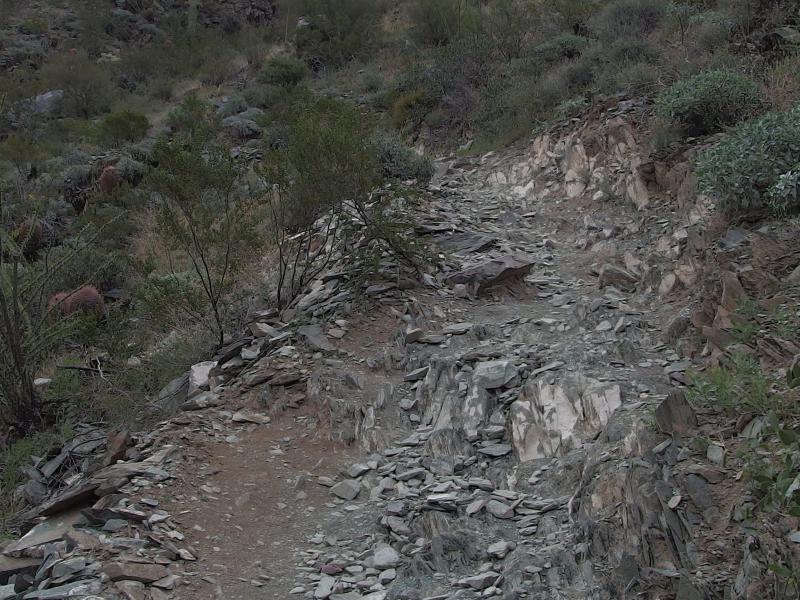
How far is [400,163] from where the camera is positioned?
31.2ft

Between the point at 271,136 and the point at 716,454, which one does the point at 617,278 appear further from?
the point at 271,136

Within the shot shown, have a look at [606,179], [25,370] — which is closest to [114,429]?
[25,370]

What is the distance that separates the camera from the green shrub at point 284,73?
19.9 m

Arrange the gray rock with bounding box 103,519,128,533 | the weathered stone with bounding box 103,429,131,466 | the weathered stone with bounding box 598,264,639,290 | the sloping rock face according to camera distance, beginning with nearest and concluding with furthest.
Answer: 1. the gray rock with bounding box 103,519,128,533
2. the sloping rock face
3. the weathered stone with bounding box 103,429,131,466
4. the weathered stone with bounding box 598,264,639,290

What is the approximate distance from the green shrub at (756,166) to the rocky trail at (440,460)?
0.69 meters

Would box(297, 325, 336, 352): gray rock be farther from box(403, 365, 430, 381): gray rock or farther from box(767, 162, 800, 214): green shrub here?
box(767, 162, 800, 214): green shrub

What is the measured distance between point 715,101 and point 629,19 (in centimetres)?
514

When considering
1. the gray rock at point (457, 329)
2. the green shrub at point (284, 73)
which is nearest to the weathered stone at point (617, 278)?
the gray rock at point (457, 329)

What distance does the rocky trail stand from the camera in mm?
3104

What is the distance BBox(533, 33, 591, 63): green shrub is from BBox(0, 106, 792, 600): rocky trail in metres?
5.52

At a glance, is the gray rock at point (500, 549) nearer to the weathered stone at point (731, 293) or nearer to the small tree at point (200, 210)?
the weathered stone at point (731, 293)

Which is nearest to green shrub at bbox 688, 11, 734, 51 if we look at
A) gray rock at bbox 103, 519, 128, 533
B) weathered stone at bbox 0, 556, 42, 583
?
gray rock at bbox 103, 519, 128, 533

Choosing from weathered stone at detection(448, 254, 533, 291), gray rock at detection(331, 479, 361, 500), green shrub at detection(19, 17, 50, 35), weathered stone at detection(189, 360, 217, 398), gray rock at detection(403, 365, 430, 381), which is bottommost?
weathered stone at detection(448, 254, 533, 291)

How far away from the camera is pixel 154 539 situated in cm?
363
